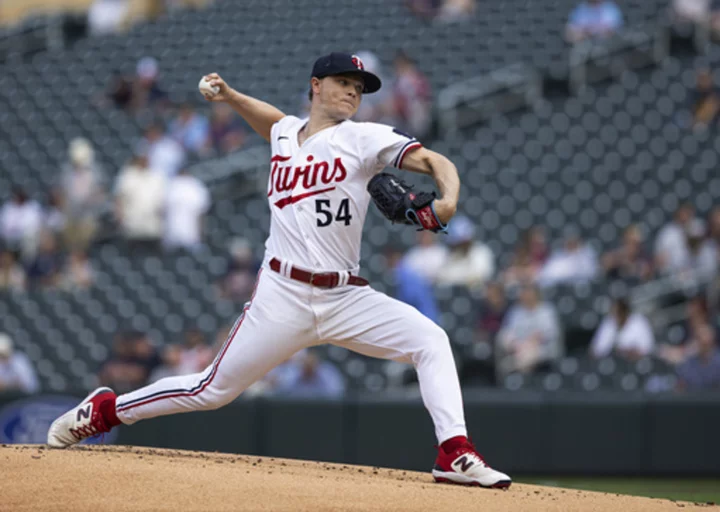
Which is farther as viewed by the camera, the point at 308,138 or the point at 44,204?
the point at 44,204

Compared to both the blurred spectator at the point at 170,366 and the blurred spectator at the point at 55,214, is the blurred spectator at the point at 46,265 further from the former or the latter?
the blurred spectator at the point at 170,366

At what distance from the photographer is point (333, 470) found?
Answer: 5.53 meters

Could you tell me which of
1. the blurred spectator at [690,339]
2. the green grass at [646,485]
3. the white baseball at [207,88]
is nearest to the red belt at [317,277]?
the white baseball at [207,88]

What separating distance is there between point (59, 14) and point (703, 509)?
607 inches

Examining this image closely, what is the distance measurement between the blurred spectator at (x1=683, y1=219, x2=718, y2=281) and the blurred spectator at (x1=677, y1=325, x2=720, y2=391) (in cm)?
143

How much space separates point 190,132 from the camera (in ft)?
46.0

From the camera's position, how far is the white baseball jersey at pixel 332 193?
199 inches

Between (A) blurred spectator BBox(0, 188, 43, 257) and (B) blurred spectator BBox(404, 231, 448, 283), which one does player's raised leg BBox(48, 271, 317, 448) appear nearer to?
(B) blurred spectator BBox(404, 231, 448, 283)

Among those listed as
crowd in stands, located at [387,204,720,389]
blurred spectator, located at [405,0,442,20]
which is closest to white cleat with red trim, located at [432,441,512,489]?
crowd in stands, located at [387,204,720,389]

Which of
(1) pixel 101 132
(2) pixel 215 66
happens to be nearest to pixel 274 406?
(1) pixel 101 132

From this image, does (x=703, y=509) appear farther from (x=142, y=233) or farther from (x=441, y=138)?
(x=441, y=138)

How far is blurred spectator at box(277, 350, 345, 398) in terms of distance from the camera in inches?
398

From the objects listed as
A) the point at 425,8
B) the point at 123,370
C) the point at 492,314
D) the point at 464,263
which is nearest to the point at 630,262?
the point at 464,263

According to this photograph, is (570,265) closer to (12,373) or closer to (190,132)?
(190,132)
